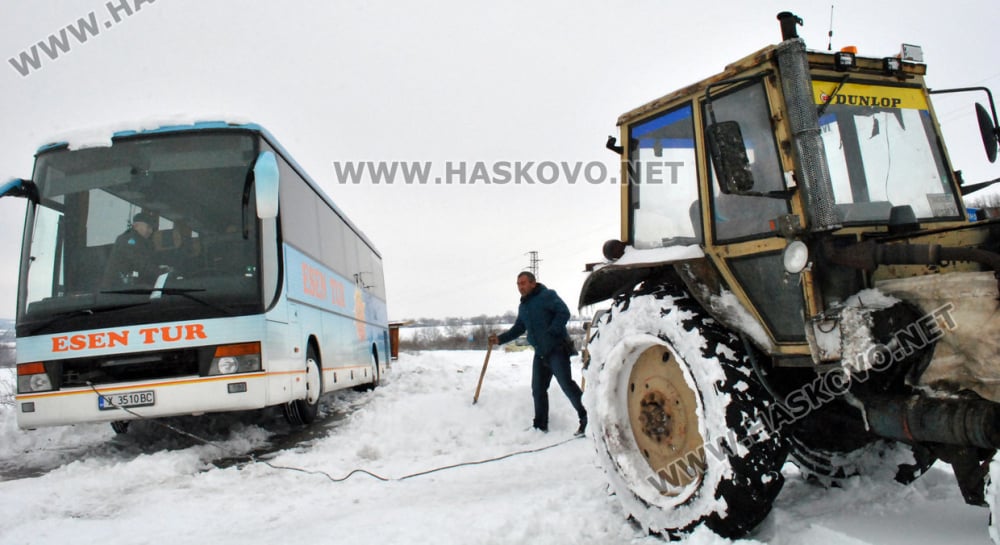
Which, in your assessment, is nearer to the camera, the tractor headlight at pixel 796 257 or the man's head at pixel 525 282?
the tractor headlight at pixel 796 257

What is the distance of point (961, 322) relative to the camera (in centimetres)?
232

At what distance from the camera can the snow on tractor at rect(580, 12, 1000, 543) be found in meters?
2.41

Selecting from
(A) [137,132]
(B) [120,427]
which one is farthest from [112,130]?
(B) [120,427]

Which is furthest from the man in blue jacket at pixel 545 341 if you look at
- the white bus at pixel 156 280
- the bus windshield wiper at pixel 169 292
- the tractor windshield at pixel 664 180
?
the bus windshield wiper at pixel 169 292

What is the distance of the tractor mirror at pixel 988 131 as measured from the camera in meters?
3.51

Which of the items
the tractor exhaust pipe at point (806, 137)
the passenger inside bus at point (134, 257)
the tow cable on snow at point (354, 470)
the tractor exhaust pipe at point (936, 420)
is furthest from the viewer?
the passenger inside bus at point (134, 257)

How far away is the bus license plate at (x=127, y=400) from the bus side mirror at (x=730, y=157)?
17.7 ft

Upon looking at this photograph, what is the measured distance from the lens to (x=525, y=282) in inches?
285

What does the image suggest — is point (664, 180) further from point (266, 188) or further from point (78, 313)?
point (78, 313)

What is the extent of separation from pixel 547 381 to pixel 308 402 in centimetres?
306

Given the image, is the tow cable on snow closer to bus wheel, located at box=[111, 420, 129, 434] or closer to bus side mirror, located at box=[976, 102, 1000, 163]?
bus wheel, located at box=[111, 420, 129, 434]

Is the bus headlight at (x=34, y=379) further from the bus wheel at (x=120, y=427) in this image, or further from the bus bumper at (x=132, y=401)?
the bus wheel at (x=120, y=427)

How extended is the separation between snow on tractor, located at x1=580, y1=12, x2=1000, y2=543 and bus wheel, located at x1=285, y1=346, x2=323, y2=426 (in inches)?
193

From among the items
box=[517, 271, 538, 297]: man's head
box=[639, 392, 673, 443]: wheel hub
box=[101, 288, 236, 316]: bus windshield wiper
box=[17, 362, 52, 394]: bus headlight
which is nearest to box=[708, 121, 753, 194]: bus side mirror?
box=[639, 392, 673, 443]: wheel hub
